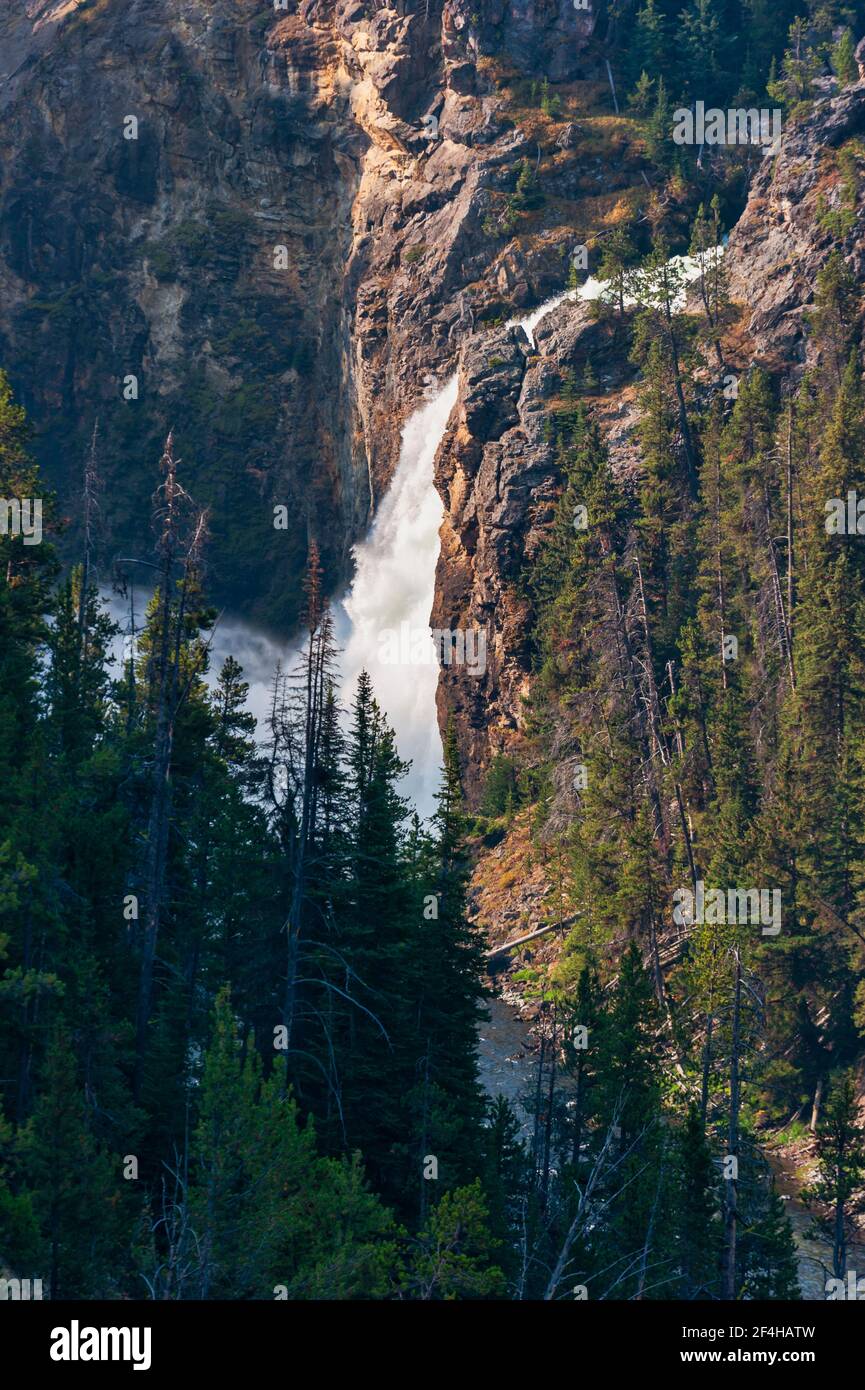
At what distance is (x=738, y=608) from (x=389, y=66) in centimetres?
4483

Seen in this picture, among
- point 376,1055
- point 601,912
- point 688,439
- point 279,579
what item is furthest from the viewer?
point 279,579

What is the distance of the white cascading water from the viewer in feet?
252

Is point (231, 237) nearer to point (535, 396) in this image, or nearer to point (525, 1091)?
point (535, 396)

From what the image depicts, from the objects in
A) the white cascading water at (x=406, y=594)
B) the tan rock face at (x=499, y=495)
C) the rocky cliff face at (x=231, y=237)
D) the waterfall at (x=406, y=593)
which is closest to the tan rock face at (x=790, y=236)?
the tan rock face at (x=499, y=495)

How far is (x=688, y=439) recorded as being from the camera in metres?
63.3

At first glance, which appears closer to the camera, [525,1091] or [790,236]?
[525,1091]

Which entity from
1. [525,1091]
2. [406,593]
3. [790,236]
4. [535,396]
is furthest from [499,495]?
[525,1091]

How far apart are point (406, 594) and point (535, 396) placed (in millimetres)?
15275

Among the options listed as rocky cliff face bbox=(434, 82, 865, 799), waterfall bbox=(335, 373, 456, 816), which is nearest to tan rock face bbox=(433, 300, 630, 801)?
rocky cliff face bbox=(434, 82, 865, 799)

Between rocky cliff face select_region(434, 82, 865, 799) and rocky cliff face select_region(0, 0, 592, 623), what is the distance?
11643mm

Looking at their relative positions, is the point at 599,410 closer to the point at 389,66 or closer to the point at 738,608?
the point at 738,608

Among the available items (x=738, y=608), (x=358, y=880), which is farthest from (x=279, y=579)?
(x=358, y=880)

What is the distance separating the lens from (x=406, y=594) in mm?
80625

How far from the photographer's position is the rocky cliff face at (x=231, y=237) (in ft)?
277
